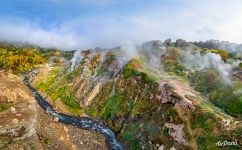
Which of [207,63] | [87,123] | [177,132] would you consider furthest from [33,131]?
[207,63]

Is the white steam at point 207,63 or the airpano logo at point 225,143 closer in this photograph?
the airpano logo at point 225,143

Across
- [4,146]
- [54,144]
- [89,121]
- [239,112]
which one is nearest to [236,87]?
[239,112]

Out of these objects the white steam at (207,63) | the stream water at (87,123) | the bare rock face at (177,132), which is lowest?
the stream water at (87,123)

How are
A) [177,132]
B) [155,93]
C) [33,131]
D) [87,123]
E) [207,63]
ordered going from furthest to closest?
1. [207,63]
2. [87,123]
3. [155,93]
4. [33,131]
5. [177,132]

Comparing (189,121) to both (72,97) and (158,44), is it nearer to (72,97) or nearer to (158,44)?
(72,97)

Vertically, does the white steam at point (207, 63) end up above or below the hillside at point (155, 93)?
above

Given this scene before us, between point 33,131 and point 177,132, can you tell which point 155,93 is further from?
point 33,131

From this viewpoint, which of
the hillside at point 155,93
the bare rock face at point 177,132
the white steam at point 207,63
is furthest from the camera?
the white steam at point 207,63

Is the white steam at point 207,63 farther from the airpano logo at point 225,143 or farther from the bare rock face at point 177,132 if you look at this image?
the airpano logo at point 225,143

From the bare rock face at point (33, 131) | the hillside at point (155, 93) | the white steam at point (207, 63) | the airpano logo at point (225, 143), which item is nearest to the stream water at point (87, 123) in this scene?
the hillside at point (155, 93)

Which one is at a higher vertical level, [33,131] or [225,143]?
[225,143]

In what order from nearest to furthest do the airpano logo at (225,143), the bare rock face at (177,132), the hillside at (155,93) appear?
the airpano logo at (225,143)
the bare rock face at (177,132)
the hillside at (155,93)
